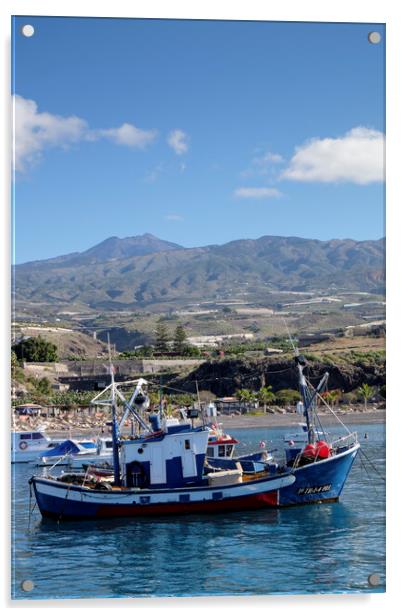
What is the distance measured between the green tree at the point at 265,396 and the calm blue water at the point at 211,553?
642 inches

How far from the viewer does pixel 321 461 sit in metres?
13.7

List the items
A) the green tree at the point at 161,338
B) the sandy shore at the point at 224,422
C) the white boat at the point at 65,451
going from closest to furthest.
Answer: the white boat at the point at 65,451 < the sandy shore at the point at 224,422 < the green tree at the point at 161,338

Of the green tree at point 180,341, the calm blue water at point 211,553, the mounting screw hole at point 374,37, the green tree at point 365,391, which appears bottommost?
the calm blue water at point 211,553

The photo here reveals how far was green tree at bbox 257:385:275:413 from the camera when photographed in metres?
31.1

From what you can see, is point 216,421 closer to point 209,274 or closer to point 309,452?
point 309,452

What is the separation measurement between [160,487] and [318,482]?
2.78m

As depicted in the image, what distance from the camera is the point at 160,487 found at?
41.0 ft

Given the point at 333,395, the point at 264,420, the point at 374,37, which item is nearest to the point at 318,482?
the point at 374,37

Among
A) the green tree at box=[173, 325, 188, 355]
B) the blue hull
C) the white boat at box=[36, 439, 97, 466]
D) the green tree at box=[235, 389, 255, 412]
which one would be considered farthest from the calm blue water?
the green tree at box=[173, 325, 188, 355]

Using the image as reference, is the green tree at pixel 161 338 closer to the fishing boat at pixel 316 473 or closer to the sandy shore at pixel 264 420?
the sandy shore at pixel 264 420

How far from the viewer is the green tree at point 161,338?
33031mm

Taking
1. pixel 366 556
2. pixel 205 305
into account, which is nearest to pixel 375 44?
pixel 366 556

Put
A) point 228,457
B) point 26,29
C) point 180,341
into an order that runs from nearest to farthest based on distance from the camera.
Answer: point 26,29, point 228,457, point 180,341

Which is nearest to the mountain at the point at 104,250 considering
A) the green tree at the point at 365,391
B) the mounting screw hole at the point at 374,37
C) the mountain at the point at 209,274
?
the mountain at the point at 209,274
